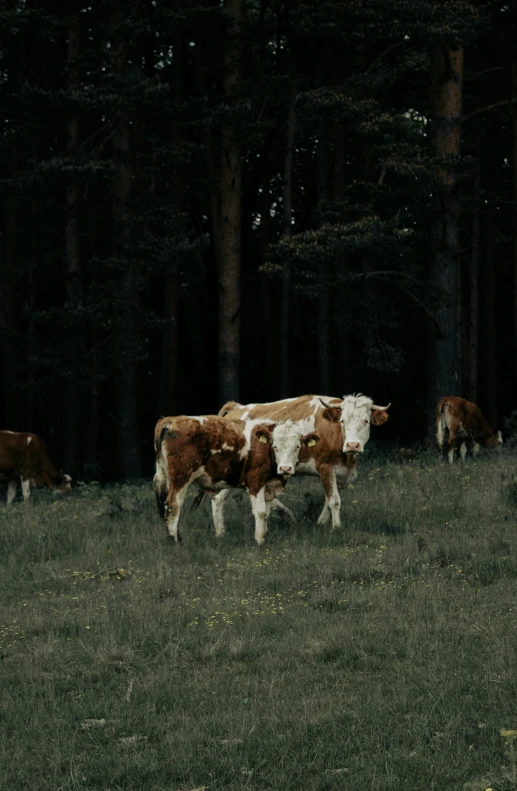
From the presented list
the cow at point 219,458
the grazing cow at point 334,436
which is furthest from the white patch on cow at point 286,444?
the grazing cow at point 334,436

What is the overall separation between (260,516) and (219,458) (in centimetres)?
90

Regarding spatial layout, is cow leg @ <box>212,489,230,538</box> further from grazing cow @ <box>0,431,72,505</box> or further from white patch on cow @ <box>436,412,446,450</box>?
white patch on cow @ <box>436,412,446,450</box>

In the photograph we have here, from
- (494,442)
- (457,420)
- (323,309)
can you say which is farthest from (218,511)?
(323,309)

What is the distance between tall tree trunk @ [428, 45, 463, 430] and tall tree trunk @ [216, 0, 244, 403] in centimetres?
459

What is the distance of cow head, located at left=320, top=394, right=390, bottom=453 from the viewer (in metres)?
13.2

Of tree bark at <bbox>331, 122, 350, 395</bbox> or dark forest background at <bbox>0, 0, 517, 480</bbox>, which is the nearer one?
dark forest background at <bbox>0, 0, 517, 480</bbox>

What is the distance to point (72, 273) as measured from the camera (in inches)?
1001

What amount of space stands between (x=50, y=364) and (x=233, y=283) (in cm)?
492

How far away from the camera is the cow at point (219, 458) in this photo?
12625 mm

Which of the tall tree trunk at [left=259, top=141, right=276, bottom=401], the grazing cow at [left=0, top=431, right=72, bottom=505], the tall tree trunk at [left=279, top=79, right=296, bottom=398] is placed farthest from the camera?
the tall tree trunk at [left=259, top=141, right=276, bottom=401]

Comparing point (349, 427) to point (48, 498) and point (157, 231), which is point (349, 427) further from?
point (157, 231)

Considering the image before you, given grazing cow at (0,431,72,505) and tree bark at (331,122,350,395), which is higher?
tree bark at (331,122,350,395)

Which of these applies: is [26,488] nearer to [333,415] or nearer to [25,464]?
[25,464]

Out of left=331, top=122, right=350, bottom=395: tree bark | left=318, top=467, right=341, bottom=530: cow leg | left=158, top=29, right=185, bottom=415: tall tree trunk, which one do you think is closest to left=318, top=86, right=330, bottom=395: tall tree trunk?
left=331, top=122, right=350, bottom=395: tree bark
